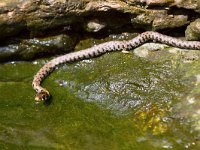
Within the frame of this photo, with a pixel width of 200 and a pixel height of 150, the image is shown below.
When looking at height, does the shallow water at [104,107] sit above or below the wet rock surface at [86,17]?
below

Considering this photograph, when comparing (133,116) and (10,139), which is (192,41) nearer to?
(133,116)

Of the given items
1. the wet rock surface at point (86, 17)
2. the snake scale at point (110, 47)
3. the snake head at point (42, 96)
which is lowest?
the snake head at point (42, 96)

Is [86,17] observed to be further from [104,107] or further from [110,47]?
Result: [104,107]

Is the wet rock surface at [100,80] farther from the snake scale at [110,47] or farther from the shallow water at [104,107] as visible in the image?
the snake scale at [110,47]

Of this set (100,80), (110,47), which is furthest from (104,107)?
(110,47)

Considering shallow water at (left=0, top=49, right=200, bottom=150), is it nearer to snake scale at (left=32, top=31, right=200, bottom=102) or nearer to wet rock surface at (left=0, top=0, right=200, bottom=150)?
wet rock surface at (left=0, top=0, right=200, bottom=150)

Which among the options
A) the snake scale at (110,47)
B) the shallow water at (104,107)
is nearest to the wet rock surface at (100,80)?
the shallow water at (104,107)

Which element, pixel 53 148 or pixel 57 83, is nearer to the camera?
pixel 53 148

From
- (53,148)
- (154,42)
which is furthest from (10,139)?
(154,42)
